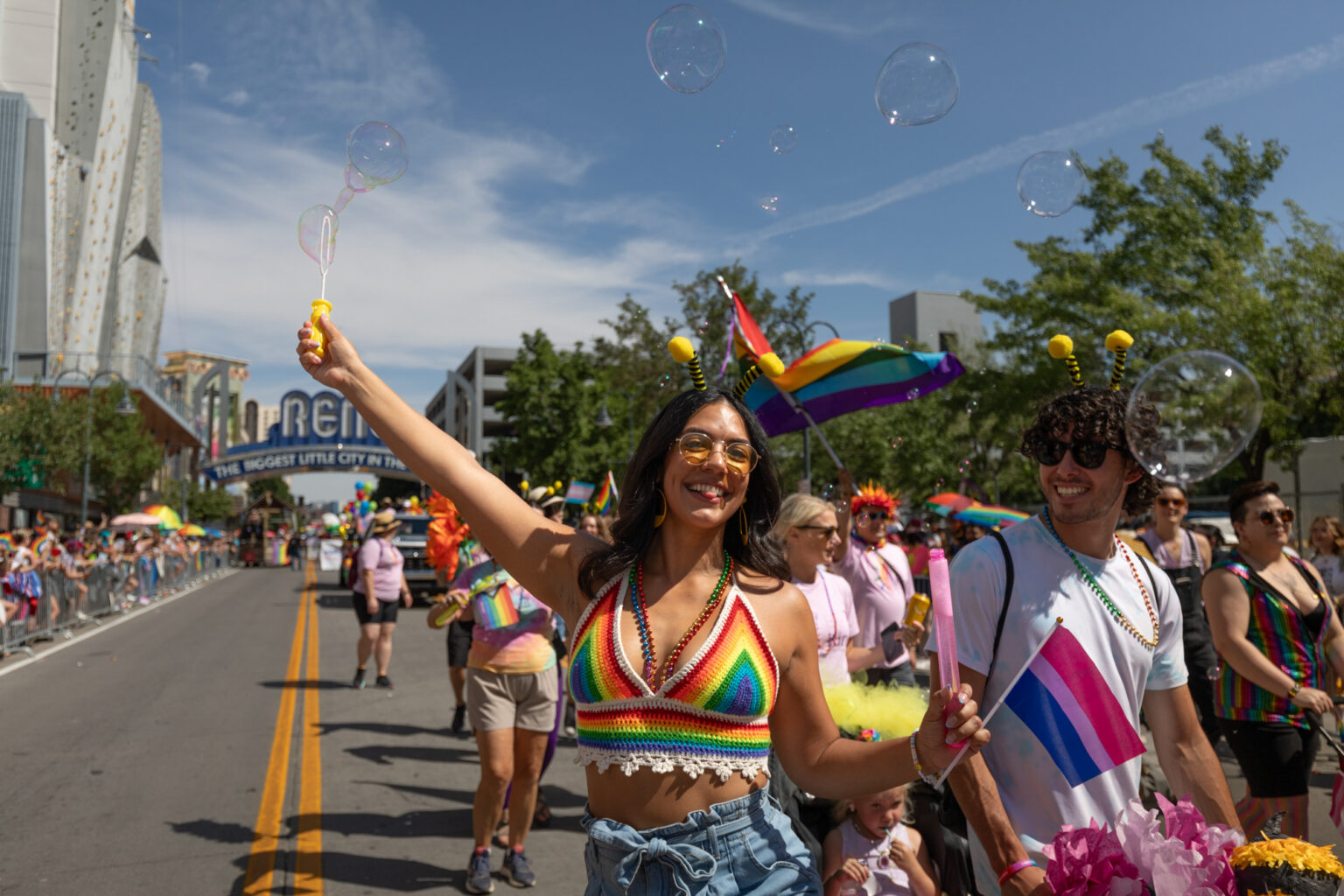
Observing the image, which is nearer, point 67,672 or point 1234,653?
point 1234,653

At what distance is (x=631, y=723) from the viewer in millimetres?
2203

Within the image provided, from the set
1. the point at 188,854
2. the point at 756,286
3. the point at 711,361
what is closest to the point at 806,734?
the point at 188,854

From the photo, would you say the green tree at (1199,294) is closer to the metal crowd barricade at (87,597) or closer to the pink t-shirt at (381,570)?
the pink t-shirt at (381,570)

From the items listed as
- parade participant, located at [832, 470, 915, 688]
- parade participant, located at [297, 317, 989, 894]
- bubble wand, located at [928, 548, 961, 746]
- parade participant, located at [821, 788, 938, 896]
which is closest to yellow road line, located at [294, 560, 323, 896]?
Result: parade participant, located at [821, 788, 938, 896]

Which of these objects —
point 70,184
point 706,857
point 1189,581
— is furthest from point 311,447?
point 706,857

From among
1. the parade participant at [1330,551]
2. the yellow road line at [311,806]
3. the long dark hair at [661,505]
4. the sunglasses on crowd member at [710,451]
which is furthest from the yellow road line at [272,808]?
the parade participant at [1330,551]

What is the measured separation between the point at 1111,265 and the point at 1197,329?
11.5ft

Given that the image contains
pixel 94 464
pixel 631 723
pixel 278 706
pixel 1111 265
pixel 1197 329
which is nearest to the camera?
pixel 631 723

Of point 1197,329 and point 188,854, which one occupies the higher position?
point 1197,329

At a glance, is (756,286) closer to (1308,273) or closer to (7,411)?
(1308,273)

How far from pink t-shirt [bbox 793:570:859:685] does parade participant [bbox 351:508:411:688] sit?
699 cm

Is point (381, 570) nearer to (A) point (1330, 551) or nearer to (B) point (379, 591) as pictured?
(B) point (379, 591)

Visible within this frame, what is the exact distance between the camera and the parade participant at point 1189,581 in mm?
6293

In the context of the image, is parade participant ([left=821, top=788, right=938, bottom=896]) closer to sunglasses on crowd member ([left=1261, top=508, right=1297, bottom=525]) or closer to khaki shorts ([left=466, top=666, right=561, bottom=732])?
sunglasses on crowd member ([left=1261, top=508, right=1297, bottom=525])
